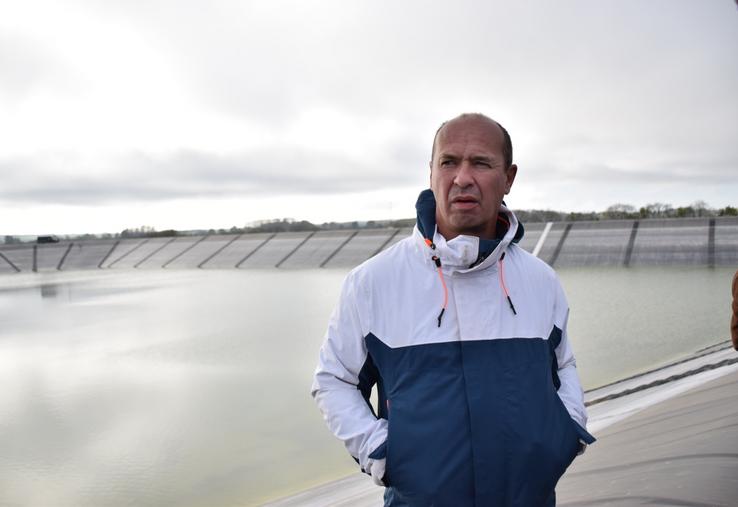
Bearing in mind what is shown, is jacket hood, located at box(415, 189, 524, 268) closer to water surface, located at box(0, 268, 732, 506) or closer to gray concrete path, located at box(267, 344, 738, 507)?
gray concrete path, located at box(267, 344, 738, 507)

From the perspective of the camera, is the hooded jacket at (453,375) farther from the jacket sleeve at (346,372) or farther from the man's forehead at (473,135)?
the man's forehead at (473,135)

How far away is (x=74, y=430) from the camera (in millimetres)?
5535

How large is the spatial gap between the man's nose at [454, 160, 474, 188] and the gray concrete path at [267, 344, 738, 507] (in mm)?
1662

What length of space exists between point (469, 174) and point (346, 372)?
624mm

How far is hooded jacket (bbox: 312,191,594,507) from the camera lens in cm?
132

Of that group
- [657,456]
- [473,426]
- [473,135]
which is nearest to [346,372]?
[473,426]

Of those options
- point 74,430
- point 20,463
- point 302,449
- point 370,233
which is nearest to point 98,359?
point 74,430

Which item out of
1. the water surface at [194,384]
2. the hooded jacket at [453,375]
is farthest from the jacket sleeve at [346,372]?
the water surface at [194,384]

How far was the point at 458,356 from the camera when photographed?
137cm

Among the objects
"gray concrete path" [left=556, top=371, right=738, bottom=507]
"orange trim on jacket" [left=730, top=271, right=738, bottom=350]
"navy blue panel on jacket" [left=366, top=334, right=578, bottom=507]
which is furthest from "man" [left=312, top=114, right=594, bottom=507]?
"orange trim on jacket" [left=730, top=271, right=738, bottom=350]

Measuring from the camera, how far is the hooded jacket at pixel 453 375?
132 centimetres

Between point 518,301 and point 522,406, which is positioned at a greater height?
point 518,301

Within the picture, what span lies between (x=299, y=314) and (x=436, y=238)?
11.8 metres

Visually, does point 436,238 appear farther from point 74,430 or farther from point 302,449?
point 74,430
